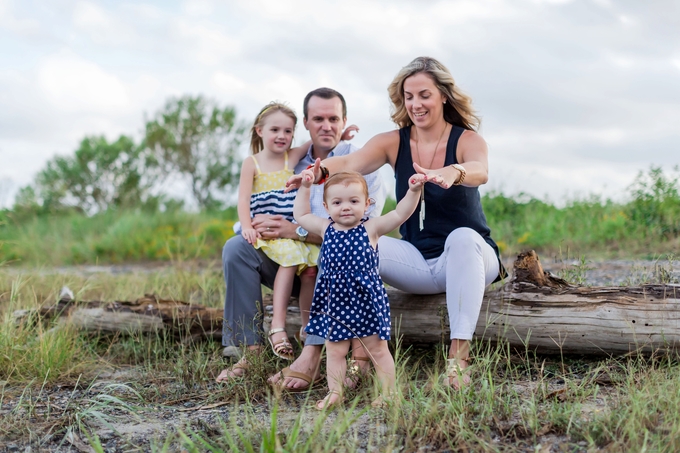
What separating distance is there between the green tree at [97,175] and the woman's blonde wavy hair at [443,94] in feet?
50.6

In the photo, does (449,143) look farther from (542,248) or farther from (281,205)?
(542,248)

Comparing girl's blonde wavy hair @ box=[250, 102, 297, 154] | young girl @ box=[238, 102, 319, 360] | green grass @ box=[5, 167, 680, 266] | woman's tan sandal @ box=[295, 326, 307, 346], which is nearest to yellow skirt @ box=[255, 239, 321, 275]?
young girl @ box=[238, 102, 319, 360]

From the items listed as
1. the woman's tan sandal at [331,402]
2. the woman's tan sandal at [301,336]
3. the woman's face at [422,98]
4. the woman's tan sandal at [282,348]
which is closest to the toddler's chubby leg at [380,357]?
the woman's tan sandal at [331,402]

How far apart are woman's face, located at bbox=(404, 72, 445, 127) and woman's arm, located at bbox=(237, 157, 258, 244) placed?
1.12 m

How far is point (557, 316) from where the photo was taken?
3879mm

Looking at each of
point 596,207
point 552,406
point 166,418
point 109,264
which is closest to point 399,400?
point 552,406

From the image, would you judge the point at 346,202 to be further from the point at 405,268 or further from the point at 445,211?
the point at 445,211

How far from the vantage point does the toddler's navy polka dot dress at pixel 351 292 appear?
337 centimetres

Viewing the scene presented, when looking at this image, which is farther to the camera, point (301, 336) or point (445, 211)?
point (301, 336)

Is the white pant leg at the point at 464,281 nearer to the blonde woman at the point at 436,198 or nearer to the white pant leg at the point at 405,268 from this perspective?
the blonde woman at the point at 436,198

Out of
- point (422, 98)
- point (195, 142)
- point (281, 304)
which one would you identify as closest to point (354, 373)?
point (281, 304)

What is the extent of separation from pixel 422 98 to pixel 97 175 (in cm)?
1690

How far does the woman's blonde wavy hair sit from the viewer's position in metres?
3.91

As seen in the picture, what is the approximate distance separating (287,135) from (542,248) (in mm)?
5819
